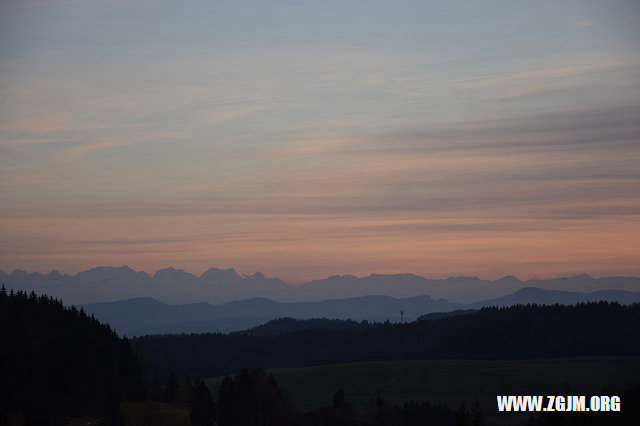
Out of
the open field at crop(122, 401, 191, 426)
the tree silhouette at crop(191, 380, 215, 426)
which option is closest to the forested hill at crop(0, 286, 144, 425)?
the open field at crop(122, 401, 191, 426)

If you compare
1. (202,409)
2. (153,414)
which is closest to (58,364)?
(153,414)

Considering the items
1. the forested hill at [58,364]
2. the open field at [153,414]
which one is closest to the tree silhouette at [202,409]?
the open field at [153,414]

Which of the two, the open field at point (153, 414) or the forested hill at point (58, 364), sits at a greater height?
the forested hill at point (58, 364)

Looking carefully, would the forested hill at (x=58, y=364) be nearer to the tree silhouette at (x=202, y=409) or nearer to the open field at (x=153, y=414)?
the open field at (x=153, y=414)

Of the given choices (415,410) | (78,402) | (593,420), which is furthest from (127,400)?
(593,420)

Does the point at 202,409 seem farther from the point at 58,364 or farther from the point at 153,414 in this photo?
the point at 58,364

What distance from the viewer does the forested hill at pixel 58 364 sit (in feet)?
516

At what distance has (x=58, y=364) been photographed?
553 feet

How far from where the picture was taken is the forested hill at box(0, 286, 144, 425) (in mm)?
157375

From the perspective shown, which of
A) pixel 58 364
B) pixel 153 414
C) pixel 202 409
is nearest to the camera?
pixel 202 409

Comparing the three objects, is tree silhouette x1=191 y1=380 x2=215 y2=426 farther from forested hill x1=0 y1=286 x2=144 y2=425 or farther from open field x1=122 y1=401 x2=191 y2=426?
forested hill x1=0 y1=286 x2=144 y2=425

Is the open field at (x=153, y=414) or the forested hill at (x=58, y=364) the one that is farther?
the forested hill at (x=58, y=364)

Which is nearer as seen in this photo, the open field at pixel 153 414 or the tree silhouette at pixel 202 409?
the open field at pixel 153 414

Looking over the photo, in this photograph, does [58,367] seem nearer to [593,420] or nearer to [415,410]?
[415,410]
